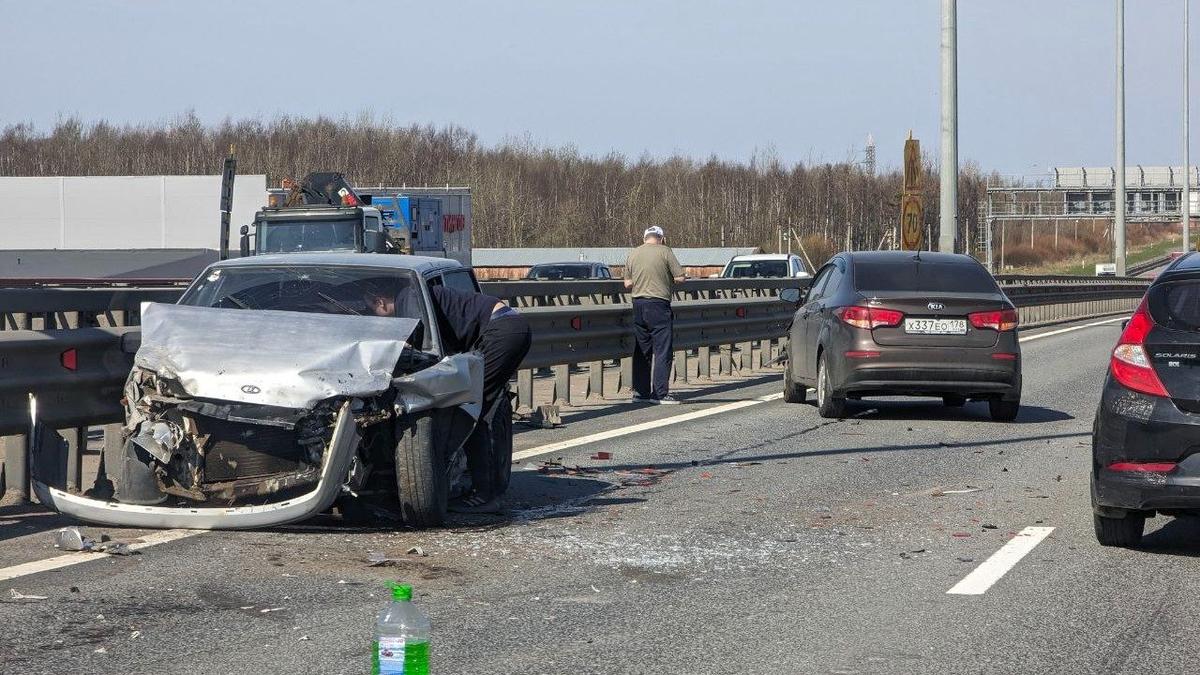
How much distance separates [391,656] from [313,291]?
479cm

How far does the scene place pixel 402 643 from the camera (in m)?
3.70

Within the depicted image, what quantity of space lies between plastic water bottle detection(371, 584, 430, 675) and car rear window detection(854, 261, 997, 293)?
10.5m

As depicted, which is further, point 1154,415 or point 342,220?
point 342,220

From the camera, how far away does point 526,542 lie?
754cm

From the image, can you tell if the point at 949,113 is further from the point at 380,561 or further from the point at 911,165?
the point at 380,561

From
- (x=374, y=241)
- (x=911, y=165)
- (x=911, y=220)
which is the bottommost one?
(x=374, y=241)

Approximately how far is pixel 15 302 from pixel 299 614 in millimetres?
3956

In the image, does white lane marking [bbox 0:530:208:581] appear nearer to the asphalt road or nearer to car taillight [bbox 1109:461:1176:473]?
→ the asphalt road

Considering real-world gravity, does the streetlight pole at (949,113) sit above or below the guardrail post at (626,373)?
above

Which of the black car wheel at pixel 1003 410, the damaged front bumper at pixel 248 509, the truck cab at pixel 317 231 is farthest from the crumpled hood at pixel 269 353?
the truck cab at pixel 317 231

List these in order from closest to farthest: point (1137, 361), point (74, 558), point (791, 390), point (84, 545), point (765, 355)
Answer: point (74, 558) < point (84, 545) < point (1137, 361) < point (791, 390) < point (765, 355)

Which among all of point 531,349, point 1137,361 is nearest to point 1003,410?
point 531,349

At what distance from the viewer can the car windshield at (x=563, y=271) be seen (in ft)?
118

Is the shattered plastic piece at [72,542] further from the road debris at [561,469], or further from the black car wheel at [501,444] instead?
the road debris at [561,469]
